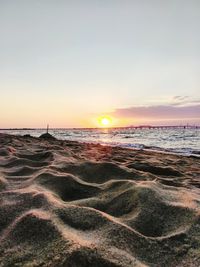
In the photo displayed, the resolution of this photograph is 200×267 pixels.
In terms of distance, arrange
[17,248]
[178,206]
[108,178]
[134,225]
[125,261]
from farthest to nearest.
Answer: [108,178]
[178,206]
[134,225]
[17,248]
[125,261]

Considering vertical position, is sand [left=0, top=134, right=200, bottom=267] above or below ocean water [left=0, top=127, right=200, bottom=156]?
above

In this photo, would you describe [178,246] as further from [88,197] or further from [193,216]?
[88,197]

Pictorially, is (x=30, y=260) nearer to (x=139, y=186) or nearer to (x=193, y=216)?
(x=193, y=216)

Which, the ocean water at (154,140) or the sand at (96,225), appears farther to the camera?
the ocean water at (154,140)

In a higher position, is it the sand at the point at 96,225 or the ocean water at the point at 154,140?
the sand at the point at 96,225

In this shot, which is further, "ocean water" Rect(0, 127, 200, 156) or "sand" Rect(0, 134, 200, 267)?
"ocean water" Rect(0, 127, 200, 156)

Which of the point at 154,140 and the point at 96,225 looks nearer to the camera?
the point at 96,225

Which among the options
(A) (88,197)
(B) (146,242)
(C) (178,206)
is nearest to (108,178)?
(A) (88,197)

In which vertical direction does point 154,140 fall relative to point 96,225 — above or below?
below

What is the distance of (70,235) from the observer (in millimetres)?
1873

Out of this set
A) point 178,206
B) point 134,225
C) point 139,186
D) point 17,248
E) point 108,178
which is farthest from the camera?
point 108,178

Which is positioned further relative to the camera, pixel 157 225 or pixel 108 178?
pixel 108 178

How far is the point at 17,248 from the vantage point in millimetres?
1786

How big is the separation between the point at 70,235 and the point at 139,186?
1183mm
